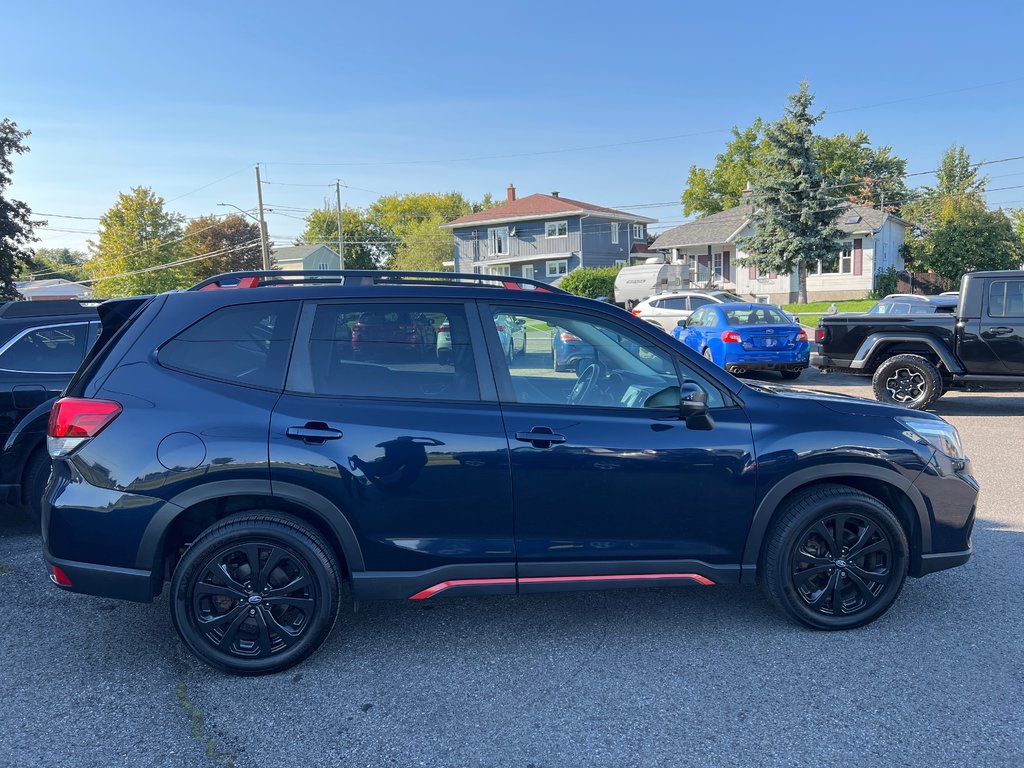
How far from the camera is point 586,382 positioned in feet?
12.4

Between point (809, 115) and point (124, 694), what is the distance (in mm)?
37161

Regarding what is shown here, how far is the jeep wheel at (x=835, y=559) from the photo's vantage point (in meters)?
3.72

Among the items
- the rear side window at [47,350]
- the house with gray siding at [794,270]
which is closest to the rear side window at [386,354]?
the rear side window at [47,350]

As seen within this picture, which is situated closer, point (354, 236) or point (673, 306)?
point (673, 306)

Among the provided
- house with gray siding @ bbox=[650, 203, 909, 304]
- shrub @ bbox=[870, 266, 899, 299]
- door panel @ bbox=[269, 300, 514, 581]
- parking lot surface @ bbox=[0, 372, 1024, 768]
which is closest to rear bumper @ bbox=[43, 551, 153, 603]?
parking lot surface @ bbox=[0, 372, 1024, 768]

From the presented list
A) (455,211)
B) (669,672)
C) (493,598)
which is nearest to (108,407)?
(493,598)

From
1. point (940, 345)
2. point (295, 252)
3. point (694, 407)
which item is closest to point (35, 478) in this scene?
point (694, 407)

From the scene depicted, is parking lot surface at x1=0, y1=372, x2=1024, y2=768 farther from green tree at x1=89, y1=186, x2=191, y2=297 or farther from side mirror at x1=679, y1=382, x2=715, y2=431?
green tree at x1=89, y1=186, x2=191, y2=297

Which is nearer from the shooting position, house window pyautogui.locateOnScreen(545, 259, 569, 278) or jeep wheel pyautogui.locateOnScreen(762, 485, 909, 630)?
jeep wheel pyautogui.locateOnScreen(762, 485, 909, 630)

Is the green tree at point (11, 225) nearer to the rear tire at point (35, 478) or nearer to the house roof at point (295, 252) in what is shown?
the rear tire at point (35, 478)

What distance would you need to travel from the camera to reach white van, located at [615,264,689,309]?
1377 inches

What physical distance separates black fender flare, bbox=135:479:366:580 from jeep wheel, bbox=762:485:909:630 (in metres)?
2.21

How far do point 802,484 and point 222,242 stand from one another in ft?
250

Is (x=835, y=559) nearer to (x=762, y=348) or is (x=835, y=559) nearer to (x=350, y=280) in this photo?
(x=350, y=280)
